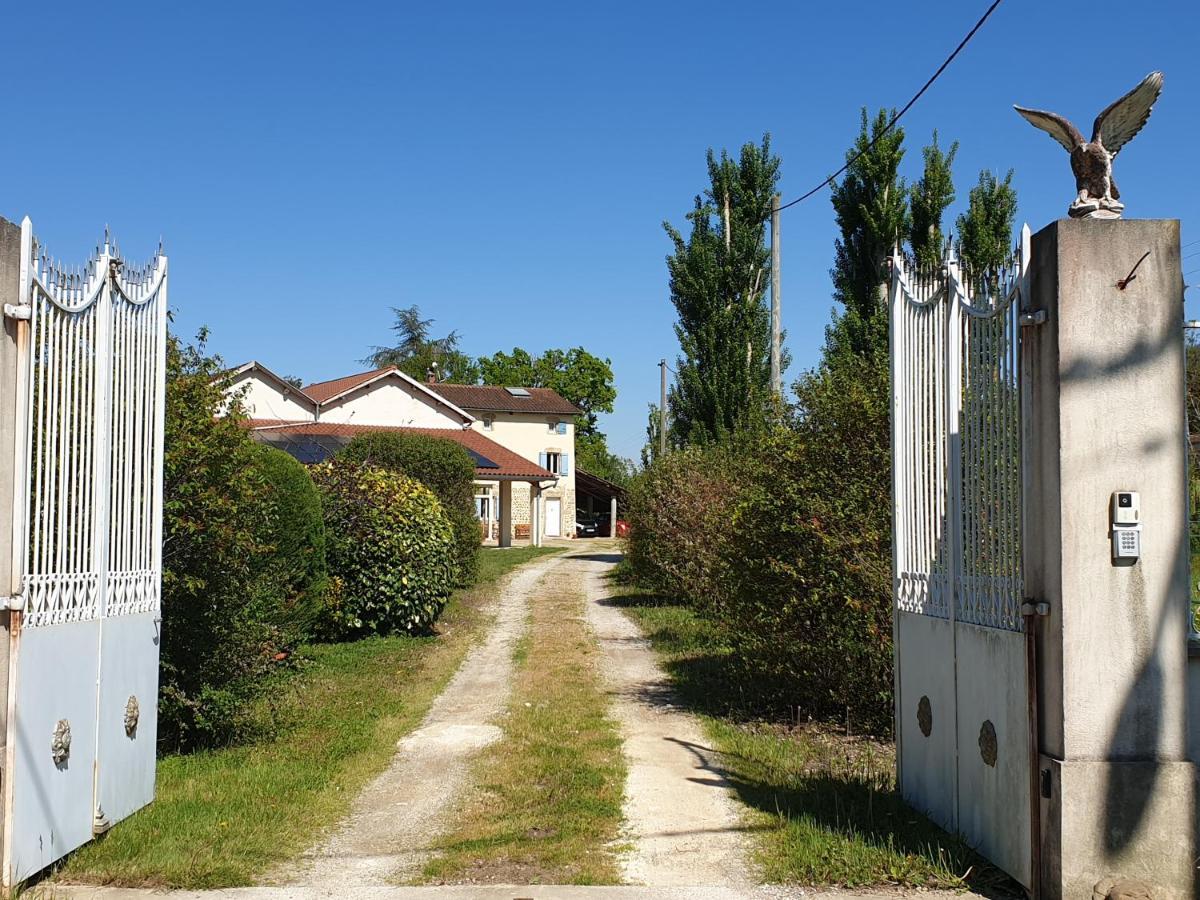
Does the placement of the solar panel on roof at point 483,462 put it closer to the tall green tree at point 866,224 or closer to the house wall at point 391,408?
the house wall at point 391,408

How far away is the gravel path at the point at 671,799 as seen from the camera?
617 centimetres

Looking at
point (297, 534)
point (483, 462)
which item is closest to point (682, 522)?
point (297, 534)

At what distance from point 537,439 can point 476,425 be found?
3092mm

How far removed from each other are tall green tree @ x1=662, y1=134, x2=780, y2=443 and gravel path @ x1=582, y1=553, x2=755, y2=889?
1234cm

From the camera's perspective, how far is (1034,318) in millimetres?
5516

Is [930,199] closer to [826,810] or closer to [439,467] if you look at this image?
[439,467]

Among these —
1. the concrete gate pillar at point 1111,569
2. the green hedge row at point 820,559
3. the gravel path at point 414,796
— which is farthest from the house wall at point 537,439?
the concrete gate pillar at point 1111,569

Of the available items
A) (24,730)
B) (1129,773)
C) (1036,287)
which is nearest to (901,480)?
(1036,287)

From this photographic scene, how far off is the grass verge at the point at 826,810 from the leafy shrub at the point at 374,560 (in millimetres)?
5353

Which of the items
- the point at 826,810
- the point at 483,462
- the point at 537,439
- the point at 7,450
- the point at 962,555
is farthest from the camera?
the point at 537,439

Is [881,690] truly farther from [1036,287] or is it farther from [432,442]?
[432,442]

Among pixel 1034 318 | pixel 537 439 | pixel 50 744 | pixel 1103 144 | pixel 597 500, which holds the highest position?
pixel 537 439

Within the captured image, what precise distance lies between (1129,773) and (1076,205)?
270 centimetres

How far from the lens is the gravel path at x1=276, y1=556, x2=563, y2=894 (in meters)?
6.23
